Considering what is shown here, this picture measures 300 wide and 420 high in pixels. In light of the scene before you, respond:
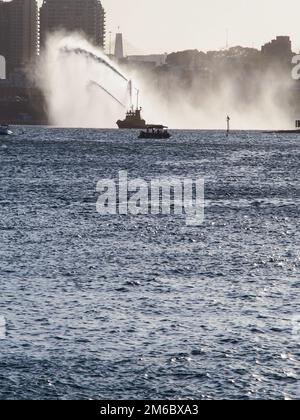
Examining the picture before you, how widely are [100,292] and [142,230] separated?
30.0 metres

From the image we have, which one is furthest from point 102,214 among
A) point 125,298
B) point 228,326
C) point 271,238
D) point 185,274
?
point 228,326

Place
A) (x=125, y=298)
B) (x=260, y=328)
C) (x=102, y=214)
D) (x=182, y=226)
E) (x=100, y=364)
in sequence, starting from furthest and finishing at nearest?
(x=102, y=214), (x=182, y=226), (x=125, y=298), (x=260, y=328), (x=100, y=364)

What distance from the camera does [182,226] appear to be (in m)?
93.5

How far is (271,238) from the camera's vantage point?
84.8m

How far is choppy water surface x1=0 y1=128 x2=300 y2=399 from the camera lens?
43.6 meters

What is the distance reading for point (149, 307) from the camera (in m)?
55.7

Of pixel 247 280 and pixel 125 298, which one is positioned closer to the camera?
pixel 125 298

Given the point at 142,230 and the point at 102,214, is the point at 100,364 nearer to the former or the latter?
the point at 142,230

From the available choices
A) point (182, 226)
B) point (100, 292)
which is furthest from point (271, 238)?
point (100, 292)

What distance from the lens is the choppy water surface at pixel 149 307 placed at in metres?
43.6

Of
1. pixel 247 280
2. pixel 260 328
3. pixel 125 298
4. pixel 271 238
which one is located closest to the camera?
pixel 260 328

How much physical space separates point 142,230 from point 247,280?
26.5 meters
